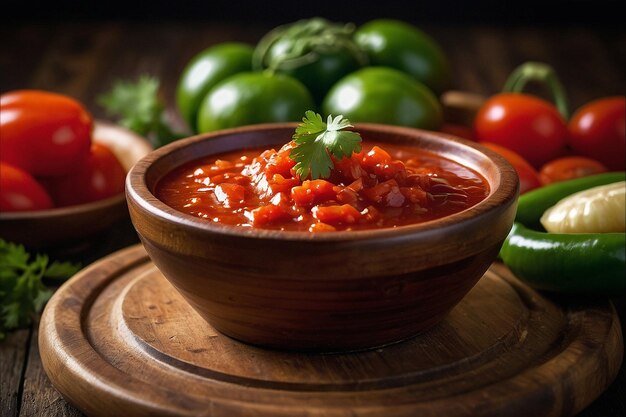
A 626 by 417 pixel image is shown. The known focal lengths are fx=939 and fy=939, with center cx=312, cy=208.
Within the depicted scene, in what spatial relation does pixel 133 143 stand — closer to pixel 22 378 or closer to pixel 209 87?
pixel 209 87

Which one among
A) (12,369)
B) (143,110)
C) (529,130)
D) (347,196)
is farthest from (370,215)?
(143,110)

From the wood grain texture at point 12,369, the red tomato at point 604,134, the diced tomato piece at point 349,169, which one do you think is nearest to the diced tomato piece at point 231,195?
the diced tomato piece at point 349,169

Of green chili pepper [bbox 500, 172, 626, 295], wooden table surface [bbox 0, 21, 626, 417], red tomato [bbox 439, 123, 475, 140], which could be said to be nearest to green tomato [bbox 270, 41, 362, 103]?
red tomato [bbox 439, 123, 475, 140]

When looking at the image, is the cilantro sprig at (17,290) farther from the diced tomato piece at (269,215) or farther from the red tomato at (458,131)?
the red tomato at (458,131)

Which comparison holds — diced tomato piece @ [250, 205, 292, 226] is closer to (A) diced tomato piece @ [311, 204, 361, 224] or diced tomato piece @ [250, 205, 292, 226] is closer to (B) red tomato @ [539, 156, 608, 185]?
(A) diced tomato piece @ [311, 204, 361, 224]

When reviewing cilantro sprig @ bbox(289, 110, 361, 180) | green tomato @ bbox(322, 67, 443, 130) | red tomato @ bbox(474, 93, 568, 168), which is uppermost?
cilantro sprig @ bbox(289, 110, 361, 180)
